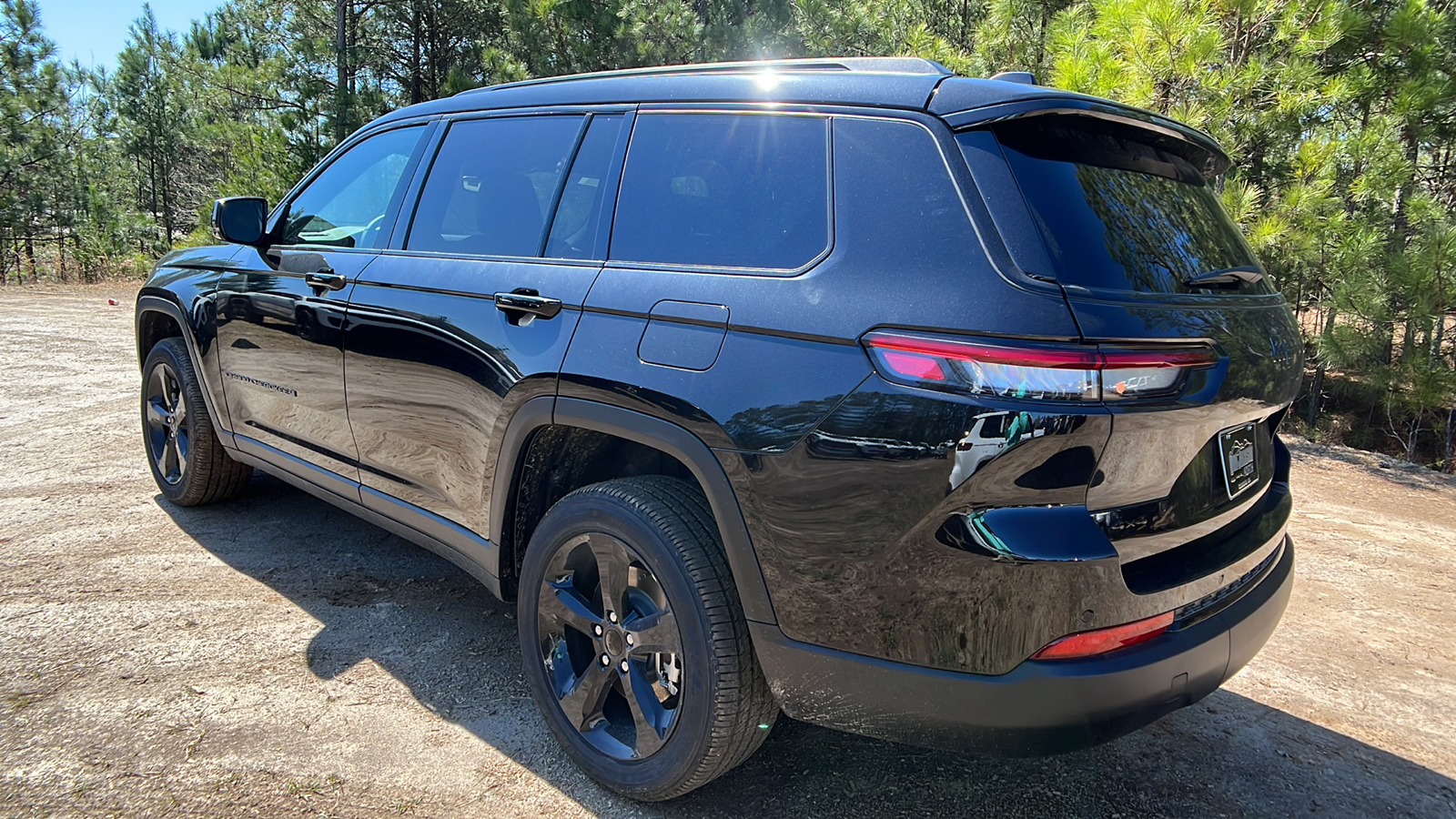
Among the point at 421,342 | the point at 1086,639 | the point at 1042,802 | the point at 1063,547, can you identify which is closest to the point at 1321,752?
the point at 1042,802

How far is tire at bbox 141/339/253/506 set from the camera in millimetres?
4242

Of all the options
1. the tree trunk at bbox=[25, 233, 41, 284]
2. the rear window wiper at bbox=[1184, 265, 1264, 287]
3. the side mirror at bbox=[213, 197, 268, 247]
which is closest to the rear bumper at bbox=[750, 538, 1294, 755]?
the rear window wiper at bbox=[1184, 265, 1264, 287]

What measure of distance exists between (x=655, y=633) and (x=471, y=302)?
3.80ft

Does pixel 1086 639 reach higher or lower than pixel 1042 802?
higher

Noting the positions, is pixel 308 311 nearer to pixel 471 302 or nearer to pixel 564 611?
pixel 471 302

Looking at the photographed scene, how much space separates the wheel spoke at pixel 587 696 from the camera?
7.99 ft

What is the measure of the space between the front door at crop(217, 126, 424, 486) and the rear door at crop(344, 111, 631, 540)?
0.15 metres

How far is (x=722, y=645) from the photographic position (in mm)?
2109

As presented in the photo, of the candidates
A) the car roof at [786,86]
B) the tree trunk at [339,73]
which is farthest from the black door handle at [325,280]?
the tree trunk at [339,73]

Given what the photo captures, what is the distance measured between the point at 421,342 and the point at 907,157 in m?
1.65

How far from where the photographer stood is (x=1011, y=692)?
1.83m

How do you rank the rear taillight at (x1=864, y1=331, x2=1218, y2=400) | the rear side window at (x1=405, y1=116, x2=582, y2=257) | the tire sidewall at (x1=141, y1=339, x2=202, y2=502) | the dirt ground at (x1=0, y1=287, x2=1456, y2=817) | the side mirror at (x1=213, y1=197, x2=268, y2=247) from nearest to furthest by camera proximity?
the rear taillight at (x1=864, y1=331, x2=1218, y2=400), the dirt ground at (x1=0, y1=287, x2=1456, y2=817), the rear side window at (x1=405, y1=116, x2=582, y2=257), the side mirror at (x1=213, y1=197, x2=268, y2=247), the tire sidewall at (x1=141, y1=339, x2=202, y2=502)

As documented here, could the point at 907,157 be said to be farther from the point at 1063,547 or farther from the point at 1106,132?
the point at 1063,547

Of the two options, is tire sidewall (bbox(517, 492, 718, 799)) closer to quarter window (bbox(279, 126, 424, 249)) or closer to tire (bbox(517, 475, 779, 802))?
tire (bbox(517, 475, 779, 802))
